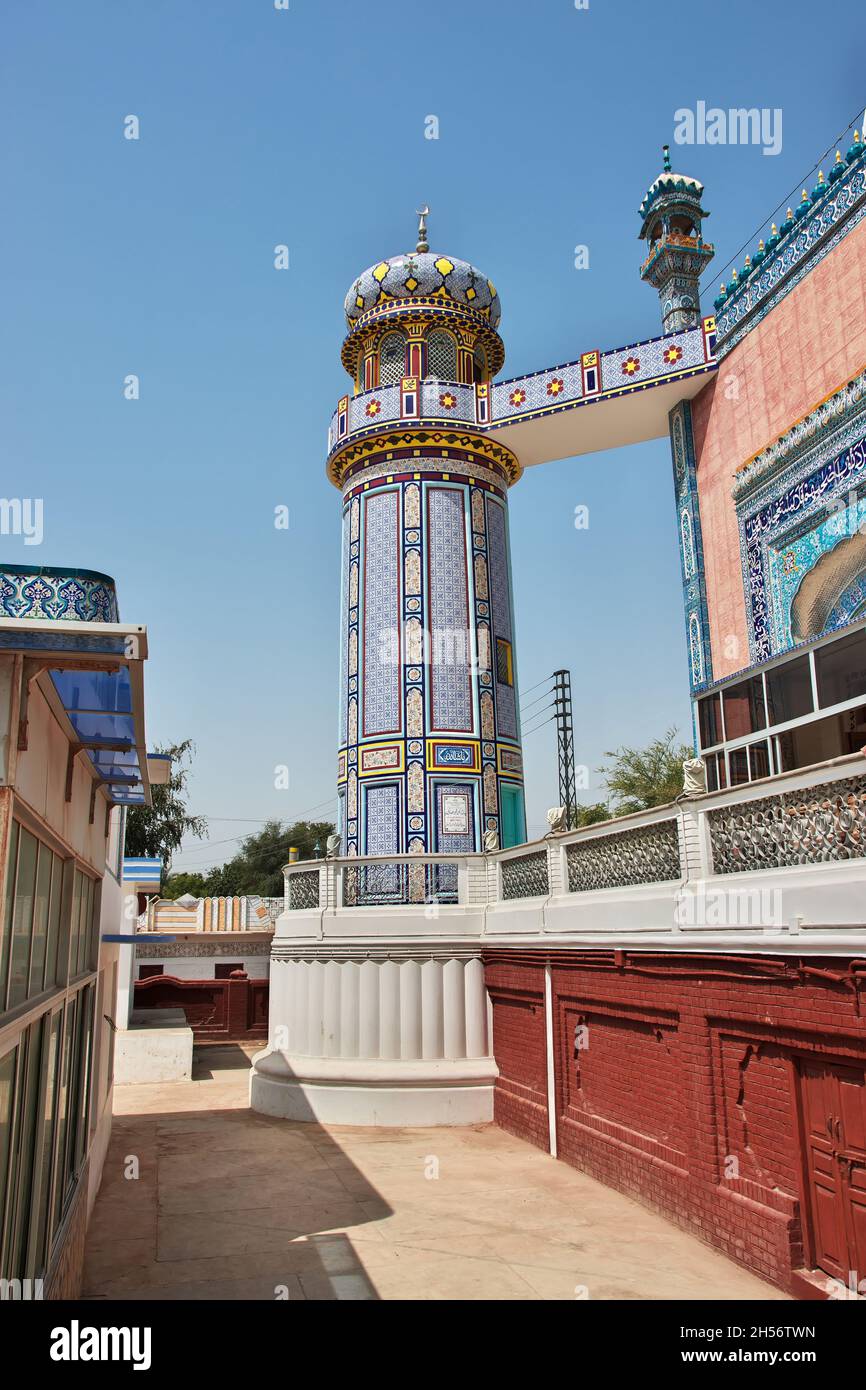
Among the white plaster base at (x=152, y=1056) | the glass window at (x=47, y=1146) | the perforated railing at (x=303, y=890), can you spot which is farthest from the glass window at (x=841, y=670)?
the white plaster base at (x=152, y=1056)

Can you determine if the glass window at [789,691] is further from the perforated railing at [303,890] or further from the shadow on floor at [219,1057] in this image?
the shadow on floor at [219,1057]

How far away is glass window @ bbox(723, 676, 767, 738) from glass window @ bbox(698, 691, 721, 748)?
24cm

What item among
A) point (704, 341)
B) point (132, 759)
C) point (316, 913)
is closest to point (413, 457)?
point (704, 341)

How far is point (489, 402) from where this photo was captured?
17.9 meters

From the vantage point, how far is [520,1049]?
41.7 feet

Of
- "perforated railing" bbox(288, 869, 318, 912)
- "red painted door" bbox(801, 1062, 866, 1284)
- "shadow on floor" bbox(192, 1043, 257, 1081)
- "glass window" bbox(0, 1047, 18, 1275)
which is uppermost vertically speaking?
"perforated railing" bbox(288, 869, 318, 912)

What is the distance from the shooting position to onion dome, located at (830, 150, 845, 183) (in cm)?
1184

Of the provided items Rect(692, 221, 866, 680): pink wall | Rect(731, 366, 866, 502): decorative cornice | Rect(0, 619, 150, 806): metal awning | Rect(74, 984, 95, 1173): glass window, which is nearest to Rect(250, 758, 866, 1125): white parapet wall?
Rect(0, 619, 150, 806): metal awning

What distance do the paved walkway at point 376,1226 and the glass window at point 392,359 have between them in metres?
12.7

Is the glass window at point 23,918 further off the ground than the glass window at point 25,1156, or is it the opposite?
the glass window at point 23,918

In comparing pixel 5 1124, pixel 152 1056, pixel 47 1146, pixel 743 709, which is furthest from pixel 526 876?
pixel 152 1056

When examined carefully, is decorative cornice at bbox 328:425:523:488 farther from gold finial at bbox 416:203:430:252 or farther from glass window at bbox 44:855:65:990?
glass window at bbox 44:855:65:990

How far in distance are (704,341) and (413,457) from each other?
17.0 feet

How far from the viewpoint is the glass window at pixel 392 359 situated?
1872 centimetres
